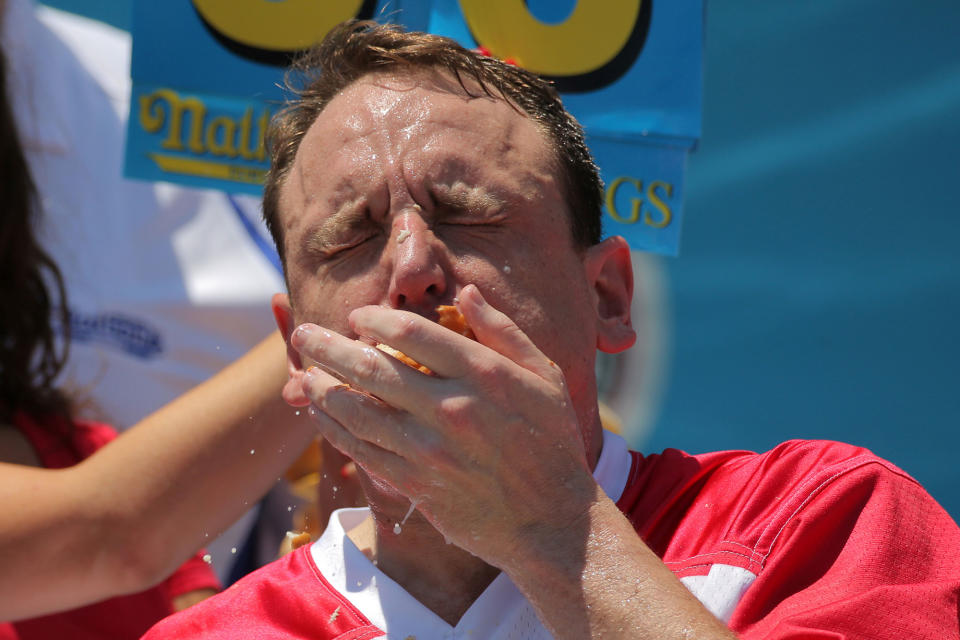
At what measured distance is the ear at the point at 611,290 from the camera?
174 cm

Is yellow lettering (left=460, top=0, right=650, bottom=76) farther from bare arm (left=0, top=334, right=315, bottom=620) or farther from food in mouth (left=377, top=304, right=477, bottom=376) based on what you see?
food in mouth (left=377, top=304, right=477, bottom=376)

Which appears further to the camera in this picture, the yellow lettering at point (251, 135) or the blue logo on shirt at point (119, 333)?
the blue logo on shirt at point (119, 333)

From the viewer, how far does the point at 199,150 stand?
2.49 m

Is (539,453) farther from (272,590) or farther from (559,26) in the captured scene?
(559,26)

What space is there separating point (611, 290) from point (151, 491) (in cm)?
98

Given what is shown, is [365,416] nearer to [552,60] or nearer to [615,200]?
[615,200]

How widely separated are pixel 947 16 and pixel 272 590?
2112mm

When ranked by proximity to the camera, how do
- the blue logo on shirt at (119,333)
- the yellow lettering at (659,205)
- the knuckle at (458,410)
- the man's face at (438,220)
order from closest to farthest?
the knuckle at (458,410) < the man's face at (438,220) < the yellow lettering at (659,205) < the blue logo on shirt at (119,333)

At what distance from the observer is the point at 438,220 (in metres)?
1.62

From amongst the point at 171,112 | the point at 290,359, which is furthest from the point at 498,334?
the point at 171,112

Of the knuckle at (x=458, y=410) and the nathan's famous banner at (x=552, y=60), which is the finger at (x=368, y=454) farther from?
the nathan's famous banner at (x=552, y=60)

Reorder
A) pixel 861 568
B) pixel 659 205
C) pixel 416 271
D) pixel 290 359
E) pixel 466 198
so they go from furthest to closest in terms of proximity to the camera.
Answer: pixel 659 205 < pixel 290 359 < pixel 466 198 < pixel 416 271 < pixel 861 568

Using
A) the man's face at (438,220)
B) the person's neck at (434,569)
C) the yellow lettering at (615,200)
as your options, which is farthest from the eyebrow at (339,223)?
the yellow lettering at (615,200)

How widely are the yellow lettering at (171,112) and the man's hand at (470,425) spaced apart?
4.39ft
